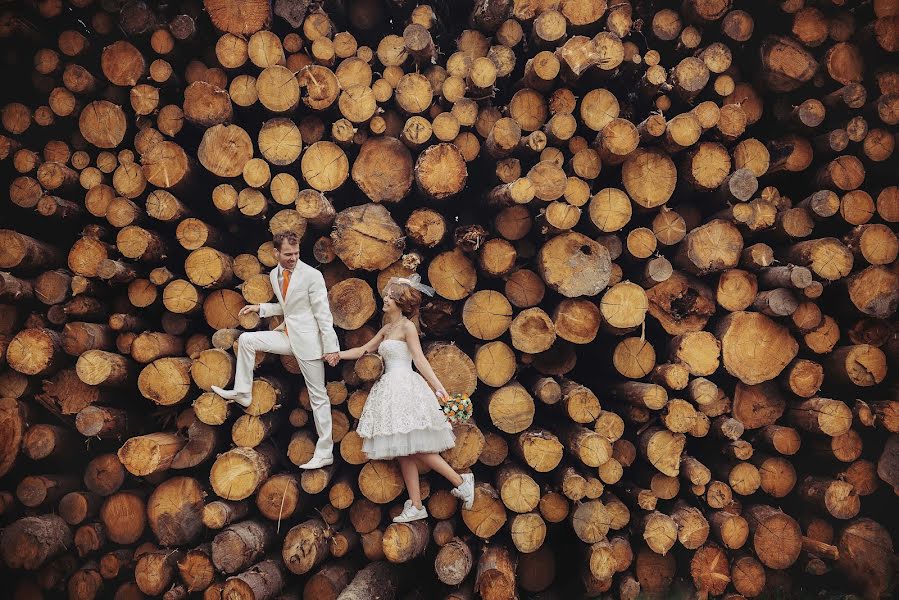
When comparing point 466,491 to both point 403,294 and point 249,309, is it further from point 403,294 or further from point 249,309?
point 249,309

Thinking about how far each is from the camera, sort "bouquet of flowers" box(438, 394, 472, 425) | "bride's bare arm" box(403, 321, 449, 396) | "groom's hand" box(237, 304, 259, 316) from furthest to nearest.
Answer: "groom's hand" box(237, 304, 259, 316), "bride's bare arm" box(403, 321, 449, 396), "bouquet of flowers" box(438, 394, 472, 425)

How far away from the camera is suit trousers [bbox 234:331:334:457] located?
3.80 m

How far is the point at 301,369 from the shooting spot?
3941mm

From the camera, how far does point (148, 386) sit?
385 centimetres

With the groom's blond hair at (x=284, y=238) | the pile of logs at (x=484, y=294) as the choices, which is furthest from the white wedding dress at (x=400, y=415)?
the groom's blond hair at (x=284, y=238)

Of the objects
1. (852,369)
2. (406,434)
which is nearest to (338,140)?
(406,434)

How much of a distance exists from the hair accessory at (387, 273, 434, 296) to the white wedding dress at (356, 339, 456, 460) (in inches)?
18.5

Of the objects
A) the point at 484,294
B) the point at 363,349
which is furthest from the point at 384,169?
the point at 363,349

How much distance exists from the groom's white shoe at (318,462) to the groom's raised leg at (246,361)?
694mm

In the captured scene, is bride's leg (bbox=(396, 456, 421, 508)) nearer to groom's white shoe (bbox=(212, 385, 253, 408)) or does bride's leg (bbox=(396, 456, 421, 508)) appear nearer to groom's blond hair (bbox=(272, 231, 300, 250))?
groom's white shoe (bbox=(212, 385, 253, 408))

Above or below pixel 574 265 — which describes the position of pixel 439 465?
below

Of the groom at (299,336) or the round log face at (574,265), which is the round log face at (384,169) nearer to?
the groom at (299,336)

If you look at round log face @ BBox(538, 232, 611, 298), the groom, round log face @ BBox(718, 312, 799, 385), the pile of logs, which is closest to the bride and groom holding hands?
the groom

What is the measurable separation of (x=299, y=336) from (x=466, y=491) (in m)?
1.85
